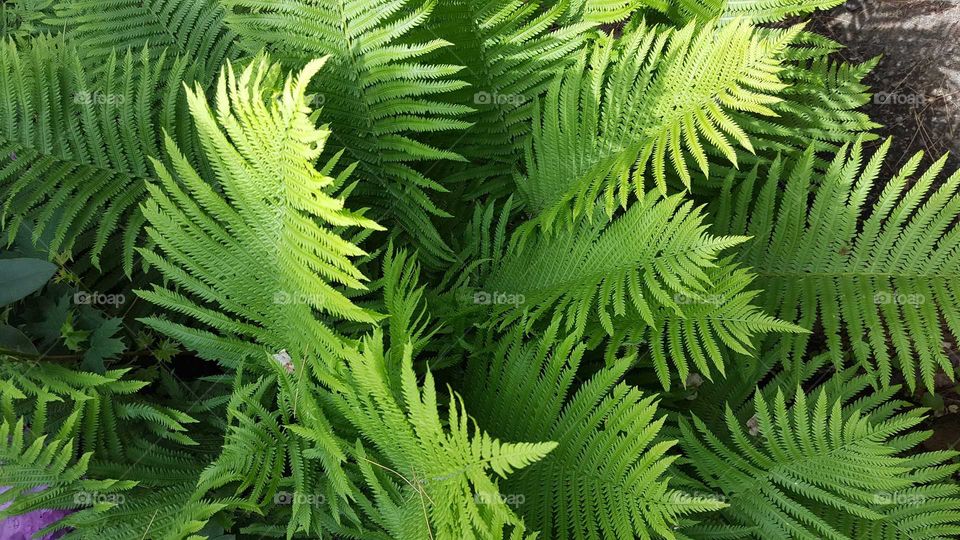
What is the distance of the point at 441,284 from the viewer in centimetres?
155

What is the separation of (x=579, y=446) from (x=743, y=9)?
1150 mm

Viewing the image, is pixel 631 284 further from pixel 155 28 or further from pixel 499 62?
pixel 155 28

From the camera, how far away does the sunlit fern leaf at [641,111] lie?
4.33 ft

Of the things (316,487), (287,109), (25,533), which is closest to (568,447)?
(316,487)

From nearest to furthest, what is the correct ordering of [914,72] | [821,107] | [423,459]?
1. [423,459]
2. [821,107]
3. [914,72]

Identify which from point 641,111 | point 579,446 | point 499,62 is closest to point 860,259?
point 641,111

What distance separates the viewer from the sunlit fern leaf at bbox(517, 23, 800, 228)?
1320 mm

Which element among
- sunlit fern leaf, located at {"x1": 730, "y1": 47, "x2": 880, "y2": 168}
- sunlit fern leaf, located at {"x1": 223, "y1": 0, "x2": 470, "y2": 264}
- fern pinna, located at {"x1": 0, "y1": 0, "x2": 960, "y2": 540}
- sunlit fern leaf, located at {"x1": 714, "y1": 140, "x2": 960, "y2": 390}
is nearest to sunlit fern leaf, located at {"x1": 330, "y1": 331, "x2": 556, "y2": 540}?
fern pinna, located at {"x1": 0, "y1": 0, "x2": 960, "y2": 540}

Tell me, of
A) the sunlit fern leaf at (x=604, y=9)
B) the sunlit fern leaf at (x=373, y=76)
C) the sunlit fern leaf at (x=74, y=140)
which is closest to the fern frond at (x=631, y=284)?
the sunlit fern leaf at (x=373, y=76)

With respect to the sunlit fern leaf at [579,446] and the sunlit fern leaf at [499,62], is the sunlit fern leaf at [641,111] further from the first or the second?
the sunlit fern leaf at [579,446]

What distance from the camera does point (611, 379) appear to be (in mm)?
1271

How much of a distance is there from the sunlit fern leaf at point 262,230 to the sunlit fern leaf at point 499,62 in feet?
1.56

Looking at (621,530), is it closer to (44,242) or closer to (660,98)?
(660,98)

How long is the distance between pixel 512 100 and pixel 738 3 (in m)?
0.61
